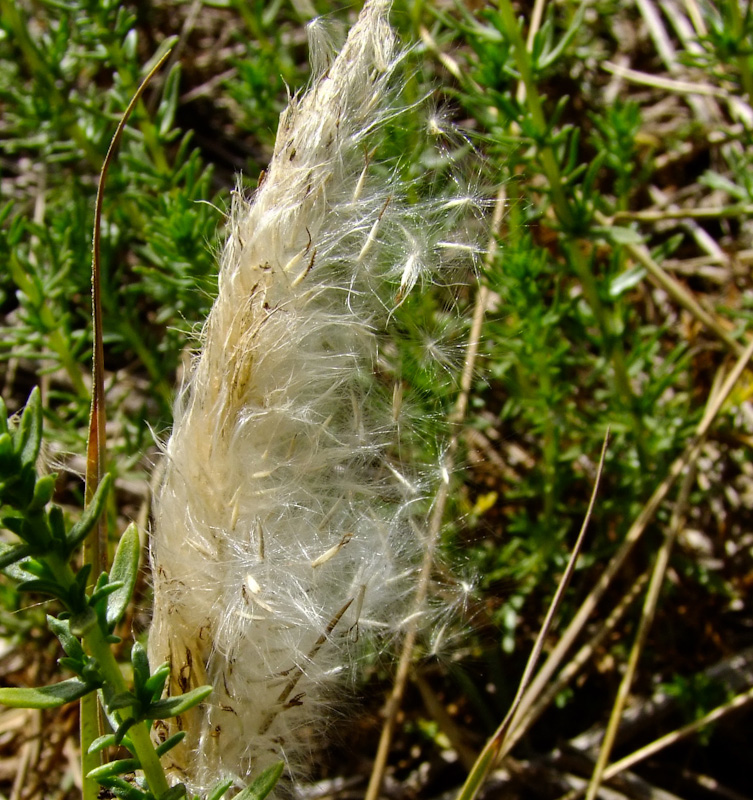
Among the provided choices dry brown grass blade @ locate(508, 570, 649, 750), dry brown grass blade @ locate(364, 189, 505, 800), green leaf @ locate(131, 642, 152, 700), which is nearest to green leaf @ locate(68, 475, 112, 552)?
green leaf @ locate(131, 642, 152, 700)

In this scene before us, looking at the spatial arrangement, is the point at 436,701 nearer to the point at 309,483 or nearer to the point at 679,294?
the point at 309,483

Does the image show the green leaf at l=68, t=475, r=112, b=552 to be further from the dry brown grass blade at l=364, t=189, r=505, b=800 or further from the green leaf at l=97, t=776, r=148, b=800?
the dry brown grass blade at l=364, t=189, r=505, b=800

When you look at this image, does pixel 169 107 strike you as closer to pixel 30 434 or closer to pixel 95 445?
pixel 95 445

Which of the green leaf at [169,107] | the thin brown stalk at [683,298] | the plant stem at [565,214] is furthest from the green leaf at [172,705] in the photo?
the thin brown stalk at [683,298]

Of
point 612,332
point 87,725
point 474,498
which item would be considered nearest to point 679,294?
point 612,332

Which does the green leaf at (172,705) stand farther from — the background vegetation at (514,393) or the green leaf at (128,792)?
the background vegetation at (514,393)
